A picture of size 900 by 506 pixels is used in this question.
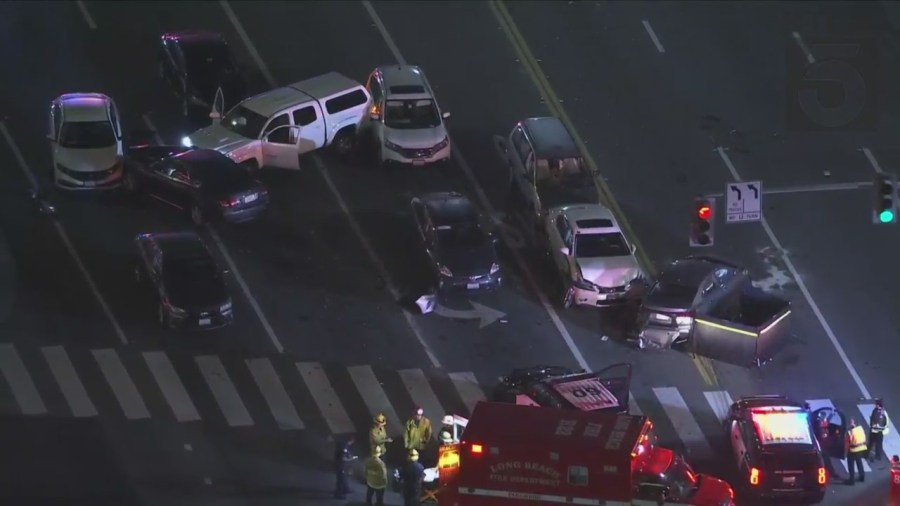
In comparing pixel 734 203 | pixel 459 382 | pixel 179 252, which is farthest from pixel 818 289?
pixel 179 252

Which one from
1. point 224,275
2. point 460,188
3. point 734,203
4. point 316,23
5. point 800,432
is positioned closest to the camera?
point 800,432

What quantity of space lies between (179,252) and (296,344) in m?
3.35

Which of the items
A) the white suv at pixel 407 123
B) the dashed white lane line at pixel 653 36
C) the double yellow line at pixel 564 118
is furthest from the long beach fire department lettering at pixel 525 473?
the dashed white lane line at pixel 653 36

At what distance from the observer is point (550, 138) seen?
4350 cm

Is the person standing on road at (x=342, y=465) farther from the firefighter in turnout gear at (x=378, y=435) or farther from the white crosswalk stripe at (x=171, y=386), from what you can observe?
the white crosswalk stripe at (x=171, y=386)

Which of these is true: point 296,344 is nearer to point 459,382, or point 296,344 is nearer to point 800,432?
point 459,382

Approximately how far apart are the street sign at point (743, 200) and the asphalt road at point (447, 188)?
3.67 metres

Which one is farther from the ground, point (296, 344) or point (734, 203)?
point (734, 203)

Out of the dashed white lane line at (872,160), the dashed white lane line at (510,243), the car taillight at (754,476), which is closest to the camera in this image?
the car taillight at (754,476)

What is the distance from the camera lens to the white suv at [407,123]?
44188 millimetres

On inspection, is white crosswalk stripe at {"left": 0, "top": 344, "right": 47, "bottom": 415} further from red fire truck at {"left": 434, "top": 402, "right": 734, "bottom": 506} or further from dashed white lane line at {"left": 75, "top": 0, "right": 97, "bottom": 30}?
dashed white lane line at {"left": 75, "top": 0, "right": 97, "bottom": 30}

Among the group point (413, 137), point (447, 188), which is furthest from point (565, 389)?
point (413, 137)

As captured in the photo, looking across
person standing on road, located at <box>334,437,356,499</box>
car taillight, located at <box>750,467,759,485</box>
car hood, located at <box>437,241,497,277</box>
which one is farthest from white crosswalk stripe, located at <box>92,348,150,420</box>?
car taillight, located at <box>750,467,759,485</box>

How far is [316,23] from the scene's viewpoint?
50.8 meters
